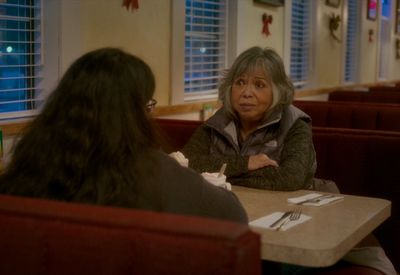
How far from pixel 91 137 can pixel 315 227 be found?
2.52 feet

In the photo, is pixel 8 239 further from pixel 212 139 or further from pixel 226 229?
pixel 212 139

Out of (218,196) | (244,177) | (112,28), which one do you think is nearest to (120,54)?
(218,196)

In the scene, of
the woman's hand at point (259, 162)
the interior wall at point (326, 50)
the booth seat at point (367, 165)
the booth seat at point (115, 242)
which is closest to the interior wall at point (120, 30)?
the booth seat at point (367, 165)

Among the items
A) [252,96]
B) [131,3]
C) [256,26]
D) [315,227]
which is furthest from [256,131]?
[256,26]

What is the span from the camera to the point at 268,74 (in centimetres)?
269

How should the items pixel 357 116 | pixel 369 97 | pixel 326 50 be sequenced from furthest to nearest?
1. pixel 326 50
2. pixel 369 97
3. pixel 357 116

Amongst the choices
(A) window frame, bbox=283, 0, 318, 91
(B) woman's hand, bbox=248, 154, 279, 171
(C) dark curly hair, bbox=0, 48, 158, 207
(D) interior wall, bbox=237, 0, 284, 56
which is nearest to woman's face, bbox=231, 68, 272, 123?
(B) woman's hand, bbox=248, 154, 279, 171

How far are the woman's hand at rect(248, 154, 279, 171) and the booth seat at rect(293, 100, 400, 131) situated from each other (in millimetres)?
1988

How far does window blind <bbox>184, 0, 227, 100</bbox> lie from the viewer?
494 centimetres

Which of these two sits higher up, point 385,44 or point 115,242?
point 385,44

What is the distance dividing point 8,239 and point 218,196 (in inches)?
21.1

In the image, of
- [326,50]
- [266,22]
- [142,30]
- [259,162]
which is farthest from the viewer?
[326,50]

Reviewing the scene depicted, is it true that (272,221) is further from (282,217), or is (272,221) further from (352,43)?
(352,43)

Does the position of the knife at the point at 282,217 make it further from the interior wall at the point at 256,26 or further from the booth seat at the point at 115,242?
the interior wall at the point at 256,26
